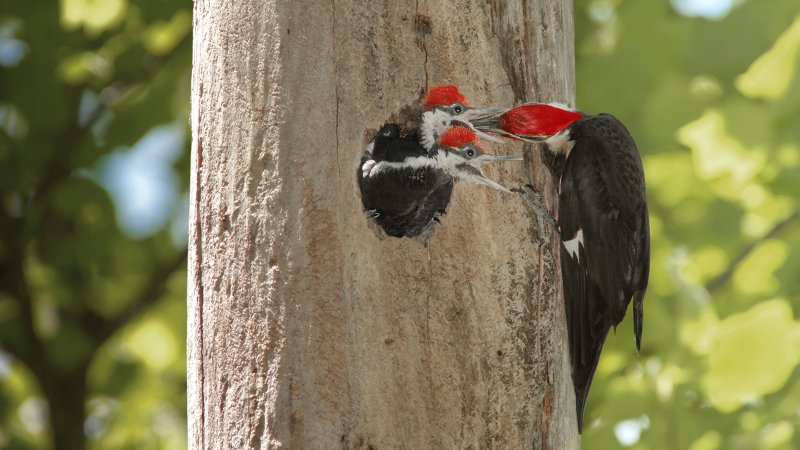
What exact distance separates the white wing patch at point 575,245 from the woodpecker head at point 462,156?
7.3 inches

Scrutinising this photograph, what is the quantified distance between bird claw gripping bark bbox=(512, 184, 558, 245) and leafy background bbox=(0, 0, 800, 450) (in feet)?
3.46

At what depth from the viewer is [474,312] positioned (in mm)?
1736

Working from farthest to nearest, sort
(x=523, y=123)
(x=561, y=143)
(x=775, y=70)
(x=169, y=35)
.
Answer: (x=169, y=35)
(x=775, y=70)
(x=561, y=143)
(x=523, y=123)

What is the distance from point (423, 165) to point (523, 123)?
0.74ft

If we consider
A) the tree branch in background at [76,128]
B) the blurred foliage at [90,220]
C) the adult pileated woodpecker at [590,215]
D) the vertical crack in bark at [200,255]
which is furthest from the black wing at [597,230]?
the tree branch in background at [76,128]

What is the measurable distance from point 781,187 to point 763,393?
2.50 ft

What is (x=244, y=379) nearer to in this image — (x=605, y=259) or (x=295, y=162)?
(x=295, y=162)

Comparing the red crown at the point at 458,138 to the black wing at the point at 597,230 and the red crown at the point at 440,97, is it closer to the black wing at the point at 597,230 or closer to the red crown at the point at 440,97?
the red crown at the point at 440,97

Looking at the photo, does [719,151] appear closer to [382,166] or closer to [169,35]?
[382,166]

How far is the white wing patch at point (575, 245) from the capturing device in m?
1.86

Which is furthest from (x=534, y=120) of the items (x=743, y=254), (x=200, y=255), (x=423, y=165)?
(x=743, y=254)

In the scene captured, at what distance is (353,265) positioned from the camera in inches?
67.1

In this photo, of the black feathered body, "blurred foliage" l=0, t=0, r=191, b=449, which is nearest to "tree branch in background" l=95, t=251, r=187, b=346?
"blurred foliage" l=0, t=0, r=191, b=449

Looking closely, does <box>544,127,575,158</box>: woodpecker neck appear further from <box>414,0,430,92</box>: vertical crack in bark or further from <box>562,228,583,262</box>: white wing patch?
<box>414,0,430,92</box>: vertical crack in bark
